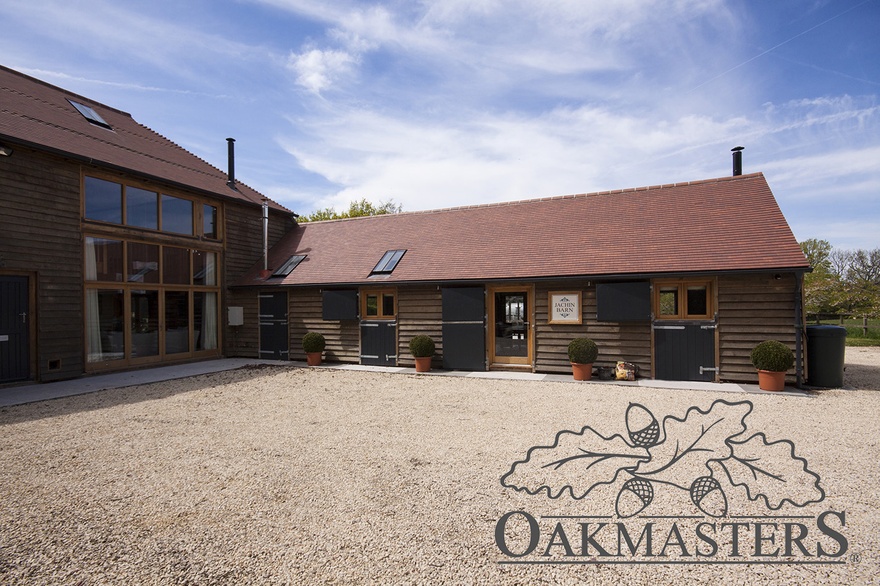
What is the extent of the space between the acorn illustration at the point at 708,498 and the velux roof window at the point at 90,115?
606 inches

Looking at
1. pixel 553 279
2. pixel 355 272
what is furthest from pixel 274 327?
pixel 553 279

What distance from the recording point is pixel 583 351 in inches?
361

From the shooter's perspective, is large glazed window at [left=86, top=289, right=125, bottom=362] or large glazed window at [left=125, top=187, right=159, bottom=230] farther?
large glazed window at [left=125, top=187, right=159, bottom=230]

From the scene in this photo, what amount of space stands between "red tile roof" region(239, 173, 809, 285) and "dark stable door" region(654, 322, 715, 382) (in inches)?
49.1

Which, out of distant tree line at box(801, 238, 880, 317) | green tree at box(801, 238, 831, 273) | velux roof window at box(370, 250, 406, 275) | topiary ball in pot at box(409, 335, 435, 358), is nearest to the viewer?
topiary ball in pot at box(409, 335, 435, 358)

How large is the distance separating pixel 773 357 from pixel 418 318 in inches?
292

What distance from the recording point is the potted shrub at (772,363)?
791 cm

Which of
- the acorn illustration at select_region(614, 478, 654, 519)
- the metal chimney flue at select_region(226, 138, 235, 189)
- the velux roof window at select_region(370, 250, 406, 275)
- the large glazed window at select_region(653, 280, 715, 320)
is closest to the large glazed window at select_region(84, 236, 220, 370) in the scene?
the metal chimney flue at select_region(226, 138, 235, 189)

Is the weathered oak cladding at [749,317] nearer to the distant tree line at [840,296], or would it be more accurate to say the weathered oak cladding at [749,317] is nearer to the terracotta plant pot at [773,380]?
the terracotta plant pot at [773,380]

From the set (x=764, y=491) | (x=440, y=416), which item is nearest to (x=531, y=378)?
(x=440, y=416)

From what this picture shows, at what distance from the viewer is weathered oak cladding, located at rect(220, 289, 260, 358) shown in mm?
13336

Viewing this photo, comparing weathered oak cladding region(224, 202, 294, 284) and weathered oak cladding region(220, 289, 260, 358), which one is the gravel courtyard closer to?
weathered oak cladding region(220, 289, 260, 358)

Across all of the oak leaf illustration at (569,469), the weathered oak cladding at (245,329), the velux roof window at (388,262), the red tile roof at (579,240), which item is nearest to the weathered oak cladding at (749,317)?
the red tile roof at (579,240)

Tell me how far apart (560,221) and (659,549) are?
984cm
